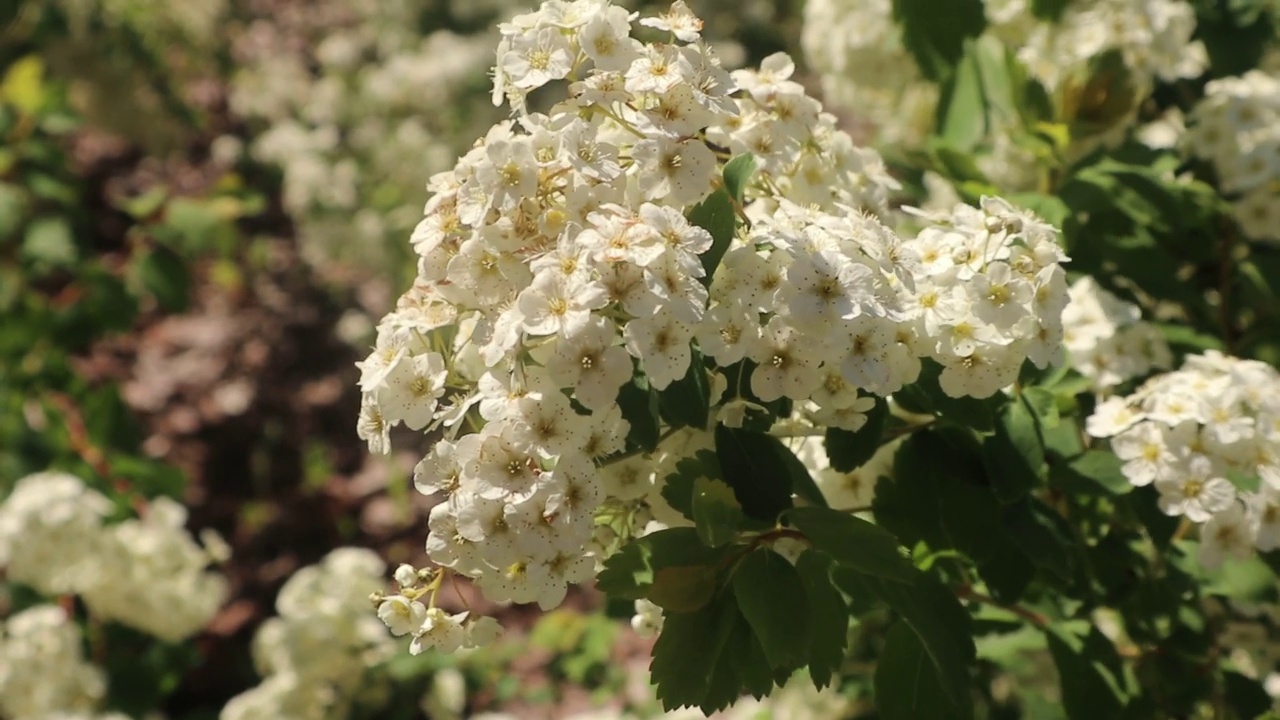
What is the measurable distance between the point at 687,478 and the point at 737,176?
11.3 inches

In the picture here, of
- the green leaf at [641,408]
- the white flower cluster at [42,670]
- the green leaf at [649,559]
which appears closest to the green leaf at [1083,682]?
the green leaf at [649,559]

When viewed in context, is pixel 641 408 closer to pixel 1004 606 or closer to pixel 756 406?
pixel 756 406

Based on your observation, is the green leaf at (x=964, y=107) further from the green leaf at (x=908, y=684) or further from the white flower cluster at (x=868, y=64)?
the green leaf at (x=908, y=684)

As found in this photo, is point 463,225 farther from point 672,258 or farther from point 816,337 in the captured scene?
point 816,337

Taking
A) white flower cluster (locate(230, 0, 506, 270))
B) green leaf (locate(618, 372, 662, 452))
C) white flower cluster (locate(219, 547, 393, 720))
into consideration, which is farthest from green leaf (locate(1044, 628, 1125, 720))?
white flower cluster (locate(230, 0, 506, 270))

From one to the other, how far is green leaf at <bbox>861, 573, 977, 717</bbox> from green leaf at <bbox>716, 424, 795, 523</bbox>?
15 cm

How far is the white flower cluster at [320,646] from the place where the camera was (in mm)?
2475

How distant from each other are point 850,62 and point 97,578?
6.33ft

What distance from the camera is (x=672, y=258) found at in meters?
0.94

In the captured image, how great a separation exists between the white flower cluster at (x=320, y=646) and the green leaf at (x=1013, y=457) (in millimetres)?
1683

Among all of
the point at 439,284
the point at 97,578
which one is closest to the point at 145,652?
the point at 97,578

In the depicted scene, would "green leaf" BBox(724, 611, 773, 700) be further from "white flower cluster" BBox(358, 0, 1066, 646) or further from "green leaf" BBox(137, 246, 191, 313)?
"green leaf" BBox(137, 246, 191, 313)

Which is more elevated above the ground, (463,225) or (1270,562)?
(463,225)

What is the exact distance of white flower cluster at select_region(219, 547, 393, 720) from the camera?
2475 millimetres
